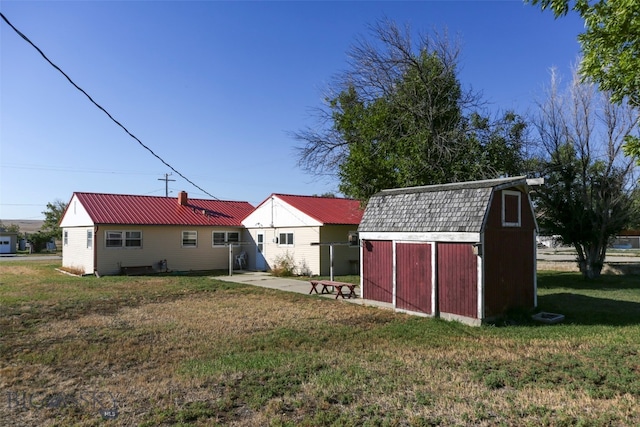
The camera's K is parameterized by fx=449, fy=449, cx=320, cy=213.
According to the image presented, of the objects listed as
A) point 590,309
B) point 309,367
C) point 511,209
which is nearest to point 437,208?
point 511,209

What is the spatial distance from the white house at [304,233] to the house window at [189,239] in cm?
299

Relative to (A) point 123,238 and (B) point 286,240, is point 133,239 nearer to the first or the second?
(A) point 123,238

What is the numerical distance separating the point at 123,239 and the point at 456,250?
1747cm

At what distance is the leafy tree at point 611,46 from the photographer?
250 inches

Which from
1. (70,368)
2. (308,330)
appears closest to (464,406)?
(308,330)

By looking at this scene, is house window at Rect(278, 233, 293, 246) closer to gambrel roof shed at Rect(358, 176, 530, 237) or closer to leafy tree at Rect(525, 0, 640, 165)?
gambrel roof shed at Rect(358, 176, 530, 237)

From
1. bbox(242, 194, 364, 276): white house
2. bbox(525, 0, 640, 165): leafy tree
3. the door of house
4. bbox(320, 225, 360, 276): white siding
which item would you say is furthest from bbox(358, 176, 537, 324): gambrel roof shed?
the door of house

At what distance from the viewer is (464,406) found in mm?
4965

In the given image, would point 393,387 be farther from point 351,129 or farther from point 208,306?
point 351,129

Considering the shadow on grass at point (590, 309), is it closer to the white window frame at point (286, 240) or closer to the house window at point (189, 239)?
the white window frame at point (286, 240)

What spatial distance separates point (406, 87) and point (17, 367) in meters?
16.1

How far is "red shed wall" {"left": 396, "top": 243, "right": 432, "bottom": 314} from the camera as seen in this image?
10688 mm

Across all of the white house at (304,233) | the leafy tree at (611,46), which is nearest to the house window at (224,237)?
the white house at (304,233)

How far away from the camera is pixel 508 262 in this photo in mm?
10523
